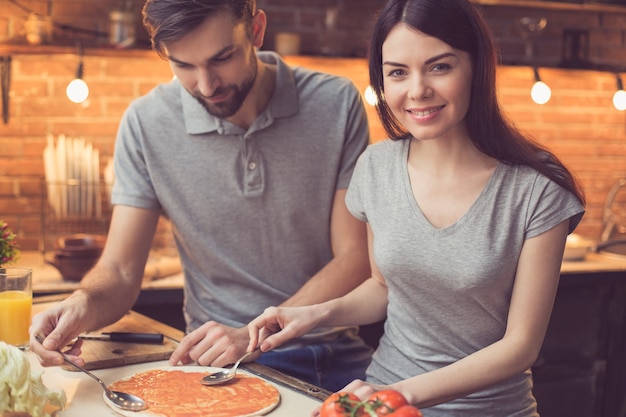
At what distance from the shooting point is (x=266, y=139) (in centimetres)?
229

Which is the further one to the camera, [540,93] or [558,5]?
[558,5]

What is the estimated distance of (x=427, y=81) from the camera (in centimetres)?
172

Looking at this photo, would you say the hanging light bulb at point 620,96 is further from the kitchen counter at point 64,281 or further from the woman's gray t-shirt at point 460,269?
the woman's gray t-shirt at point 460,269

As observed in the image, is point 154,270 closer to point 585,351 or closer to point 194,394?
point 194,394

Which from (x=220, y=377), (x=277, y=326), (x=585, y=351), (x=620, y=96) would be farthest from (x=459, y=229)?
(x=620, y=96)

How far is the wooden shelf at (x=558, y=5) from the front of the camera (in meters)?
3.94

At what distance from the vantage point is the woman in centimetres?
170

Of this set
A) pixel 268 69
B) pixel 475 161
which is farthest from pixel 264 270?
pixel 475 161

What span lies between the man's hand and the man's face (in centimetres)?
57

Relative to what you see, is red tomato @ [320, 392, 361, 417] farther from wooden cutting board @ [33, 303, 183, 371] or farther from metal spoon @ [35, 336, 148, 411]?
wooden cutting board @ [33, 303, 183, 371]

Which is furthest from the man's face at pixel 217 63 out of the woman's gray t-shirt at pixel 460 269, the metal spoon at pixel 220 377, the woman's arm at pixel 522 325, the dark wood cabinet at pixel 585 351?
the dark wood cabinet at pixel 585 351

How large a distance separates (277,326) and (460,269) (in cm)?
39

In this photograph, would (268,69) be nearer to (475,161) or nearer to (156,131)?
(156,131)

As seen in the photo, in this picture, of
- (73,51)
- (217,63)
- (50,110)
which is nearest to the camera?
(217,63)
